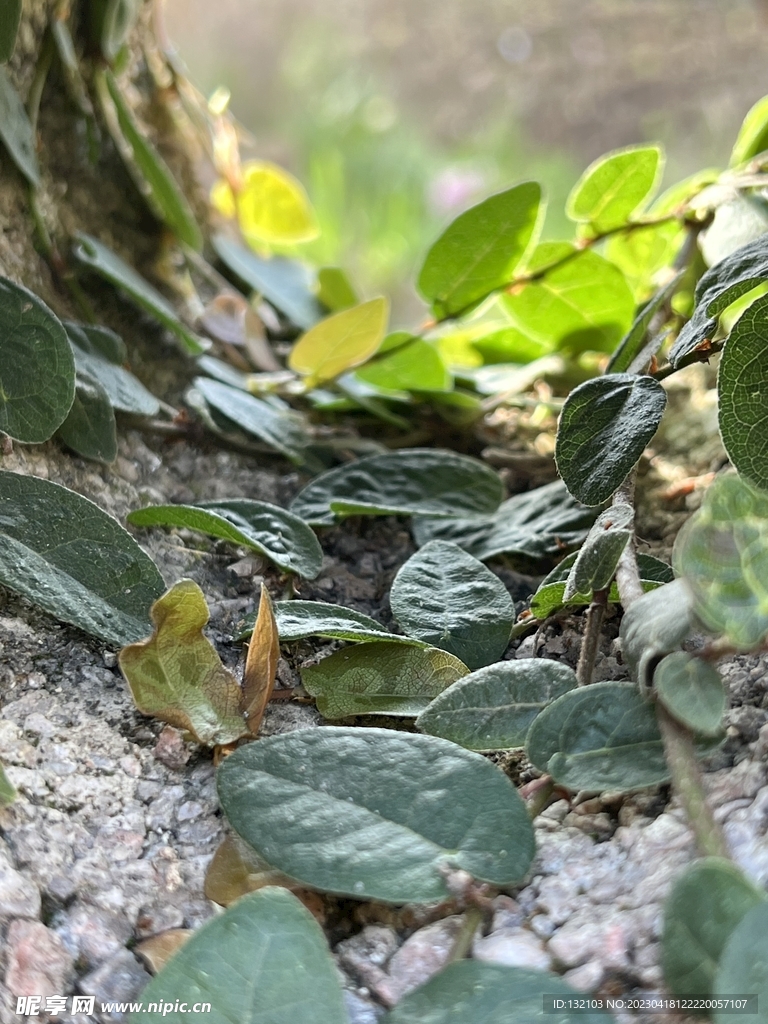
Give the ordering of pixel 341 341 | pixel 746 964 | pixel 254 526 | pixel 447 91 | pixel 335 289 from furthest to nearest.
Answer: pixel 447 91 → pixel 335 289 → pixel 341 341 → pixel 254 526 → pixel 746 964

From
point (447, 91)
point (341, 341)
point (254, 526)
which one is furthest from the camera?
point (447, 91)

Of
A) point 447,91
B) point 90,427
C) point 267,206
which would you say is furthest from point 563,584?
point 447,91

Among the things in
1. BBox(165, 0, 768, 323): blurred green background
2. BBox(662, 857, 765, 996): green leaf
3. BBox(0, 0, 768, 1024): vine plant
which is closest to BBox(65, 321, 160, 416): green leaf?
BBox(0, 0, 768, 1024): vine plant

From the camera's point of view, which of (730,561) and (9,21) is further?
(9,21)

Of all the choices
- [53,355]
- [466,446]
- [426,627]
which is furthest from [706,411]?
[53,355]

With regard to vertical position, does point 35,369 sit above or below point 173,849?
above

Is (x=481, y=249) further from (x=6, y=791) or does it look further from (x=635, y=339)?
(x=6, y=791)

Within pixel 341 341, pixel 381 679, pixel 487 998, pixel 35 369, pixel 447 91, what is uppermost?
pixel 447 91
